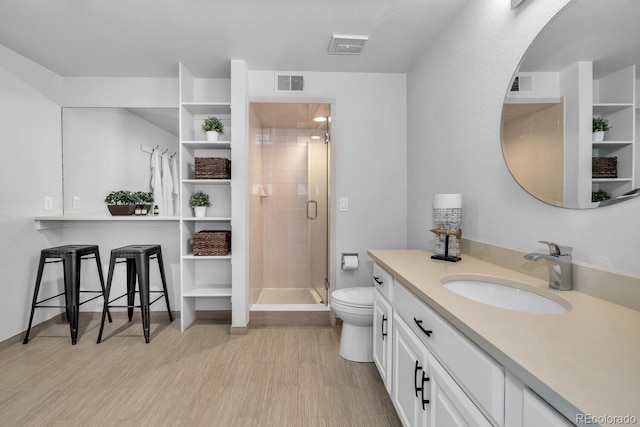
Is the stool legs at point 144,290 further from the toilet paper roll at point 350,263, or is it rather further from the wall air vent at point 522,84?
the wall air vent at point 522,84

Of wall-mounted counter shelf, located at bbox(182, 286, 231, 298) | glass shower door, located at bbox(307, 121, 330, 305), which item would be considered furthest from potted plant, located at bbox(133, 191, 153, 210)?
glass shower door, located at bbox(307, 121, 330, 305)

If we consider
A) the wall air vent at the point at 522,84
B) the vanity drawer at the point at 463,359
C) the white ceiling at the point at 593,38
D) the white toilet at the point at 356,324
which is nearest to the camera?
the vanity drawer at the point at 463,359

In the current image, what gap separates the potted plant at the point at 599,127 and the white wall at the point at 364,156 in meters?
2.03

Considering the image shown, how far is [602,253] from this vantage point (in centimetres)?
117

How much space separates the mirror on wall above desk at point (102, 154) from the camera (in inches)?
126

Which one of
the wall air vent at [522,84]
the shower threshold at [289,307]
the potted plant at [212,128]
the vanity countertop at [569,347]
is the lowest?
the shower threshold at [289,307]

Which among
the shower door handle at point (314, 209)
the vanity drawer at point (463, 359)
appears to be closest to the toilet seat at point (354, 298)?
the vanity drawer at point (463, 359)

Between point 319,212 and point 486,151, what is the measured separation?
2.13 metres

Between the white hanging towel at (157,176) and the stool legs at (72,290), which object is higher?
the white hanging towel at (157,176)

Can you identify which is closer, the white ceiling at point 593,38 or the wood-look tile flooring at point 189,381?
the white ceiling at point 593,38

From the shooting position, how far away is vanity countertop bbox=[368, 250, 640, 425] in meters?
0.58

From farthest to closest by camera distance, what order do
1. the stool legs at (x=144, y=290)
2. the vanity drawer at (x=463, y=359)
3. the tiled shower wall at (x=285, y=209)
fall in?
1. the tiled shower wall at (x=285, y=209)
2. the stool legs at (x=144, y=290)
3. the vanity drawer at (x=463, y=359)

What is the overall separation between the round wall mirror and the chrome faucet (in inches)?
6.9

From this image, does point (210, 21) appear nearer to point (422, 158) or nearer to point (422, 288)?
point (422, 158)
